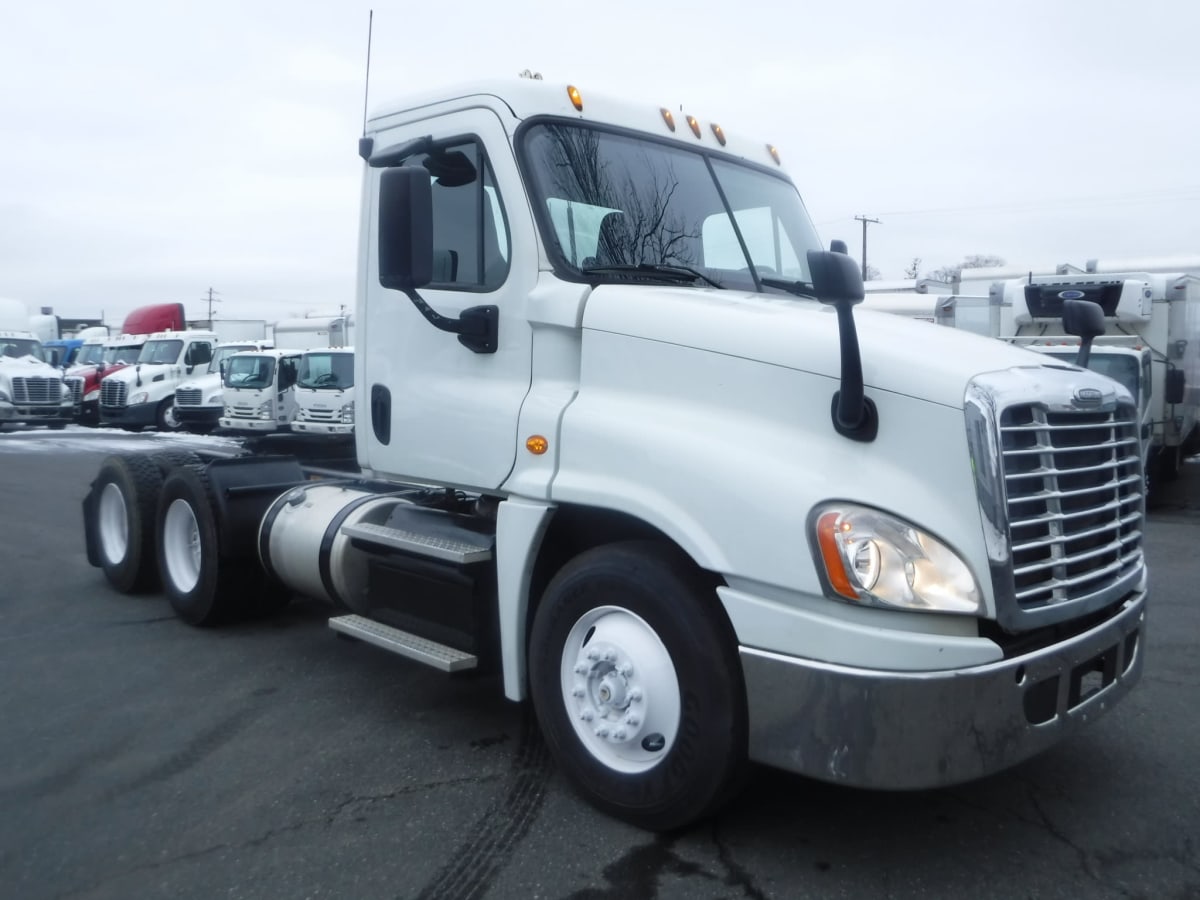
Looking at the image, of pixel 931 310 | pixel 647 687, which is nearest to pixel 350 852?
pixel 647 687

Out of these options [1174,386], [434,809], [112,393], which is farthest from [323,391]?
[434,809]

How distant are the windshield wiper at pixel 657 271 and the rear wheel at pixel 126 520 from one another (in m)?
4.48

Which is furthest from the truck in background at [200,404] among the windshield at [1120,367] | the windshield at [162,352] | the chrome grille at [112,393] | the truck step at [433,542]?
the truck step at [433,542]

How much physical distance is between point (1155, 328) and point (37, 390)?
2601cm

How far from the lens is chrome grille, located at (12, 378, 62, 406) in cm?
2794

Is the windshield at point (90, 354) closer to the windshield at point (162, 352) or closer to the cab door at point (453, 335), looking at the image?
the windshield at point (162, 352)

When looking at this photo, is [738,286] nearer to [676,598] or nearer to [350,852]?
[676,598]

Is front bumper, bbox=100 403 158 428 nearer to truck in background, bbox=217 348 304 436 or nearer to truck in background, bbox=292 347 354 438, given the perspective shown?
truck in background, bbox=217 348 304 436

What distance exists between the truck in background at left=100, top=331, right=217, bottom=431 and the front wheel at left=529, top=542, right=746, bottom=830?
81.8ft

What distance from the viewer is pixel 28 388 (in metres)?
28.1

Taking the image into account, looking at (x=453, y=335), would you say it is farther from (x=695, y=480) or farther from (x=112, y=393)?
(x=112, y=393)

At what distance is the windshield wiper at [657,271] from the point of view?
4.34 meters

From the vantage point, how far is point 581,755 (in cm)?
405

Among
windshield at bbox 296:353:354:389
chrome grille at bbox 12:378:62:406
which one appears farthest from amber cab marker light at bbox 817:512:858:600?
chrome grille at bbox 12:378:62:406
